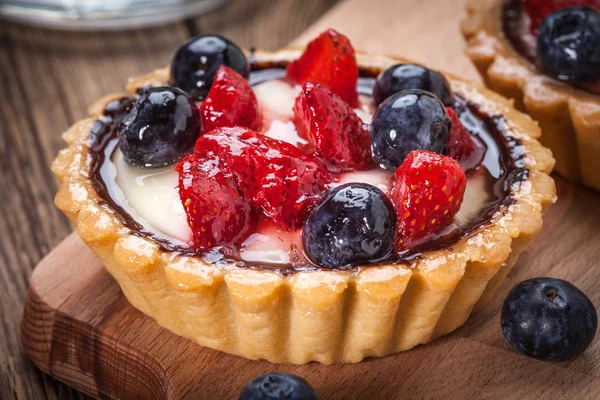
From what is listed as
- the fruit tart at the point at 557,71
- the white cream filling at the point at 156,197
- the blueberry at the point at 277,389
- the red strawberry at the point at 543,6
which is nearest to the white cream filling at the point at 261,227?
the white cream filling at the point at 156,197

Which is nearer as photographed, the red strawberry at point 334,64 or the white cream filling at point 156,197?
the white cream filling at point 156,197

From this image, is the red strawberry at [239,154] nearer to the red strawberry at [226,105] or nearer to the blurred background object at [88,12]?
the red strawberry at [226,105]

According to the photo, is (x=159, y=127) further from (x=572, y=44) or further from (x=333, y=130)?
(x=572, y=44)

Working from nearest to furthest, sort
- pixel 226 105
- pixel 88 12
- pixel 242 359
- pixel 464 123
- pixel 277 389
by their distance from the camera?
pixel 277 389, pixel 242 359, pixel 226 105, pixel 464 123, pixel 88 12

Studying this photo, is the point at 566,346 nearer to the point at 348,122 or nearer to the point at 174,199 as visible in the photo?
the point at 348,122

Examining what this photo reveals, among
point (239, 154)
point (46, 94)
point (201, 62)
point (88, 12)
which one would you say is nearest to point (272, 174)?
point (239, 154)

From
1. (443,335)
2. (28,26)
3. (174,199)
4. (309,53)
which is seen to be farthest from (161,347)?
(28,26)
